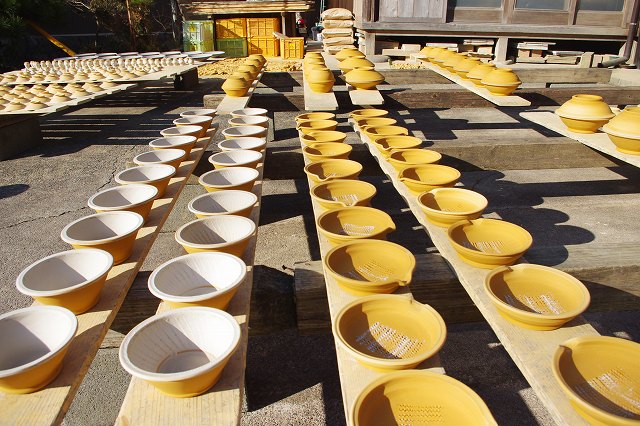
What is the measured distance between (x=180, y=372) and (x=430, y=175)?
2101mm

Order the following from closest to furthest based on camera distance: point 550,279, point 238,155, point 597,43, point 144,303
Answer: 1. point 550,279
2. point 144,303
3. point 238,155
4. point 597,43

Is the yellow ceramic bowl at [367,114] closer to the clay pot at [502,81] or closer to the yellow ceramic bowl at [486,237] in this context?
the clay pot at [502,81]

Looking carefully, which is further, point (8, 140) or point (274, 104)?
point (8, 140)

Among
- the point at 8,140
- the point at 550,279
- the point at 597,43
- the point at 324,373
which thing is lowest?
the point at 324,373

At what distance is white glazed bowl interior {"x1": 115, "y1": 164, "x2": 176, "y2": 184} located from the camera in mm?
2871

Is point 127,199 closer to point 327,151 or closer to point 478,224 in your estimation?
point 327,151

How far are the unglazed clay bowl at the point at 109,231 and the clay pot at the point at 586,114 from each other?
10.2 feet

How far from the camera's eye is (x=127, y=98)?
37.3ft

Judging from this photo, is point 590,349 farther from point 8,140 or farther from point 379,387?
point 8,140

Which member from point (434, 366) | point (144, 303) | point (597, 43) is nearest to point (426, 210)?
point (434, 366)

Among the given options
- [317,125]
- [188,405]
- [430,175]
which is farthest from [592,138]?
[188,405]

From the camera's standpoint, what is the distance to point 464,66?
5543mm

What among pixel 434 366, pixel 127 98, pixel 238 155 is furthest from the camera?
pixel 127 98

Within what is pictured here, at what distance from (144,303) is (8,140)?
20.4 ft
